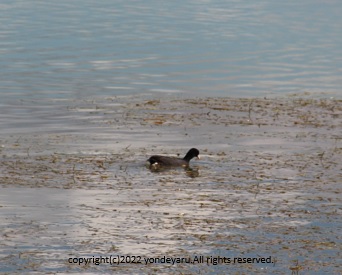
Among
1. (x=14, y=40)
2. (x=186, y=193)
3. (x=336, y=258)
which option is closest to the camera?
(x=336, y=258)

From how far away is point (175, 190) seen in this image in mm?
18406

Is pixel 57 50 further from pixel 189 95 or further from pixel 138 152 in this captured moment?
pixel 138 152

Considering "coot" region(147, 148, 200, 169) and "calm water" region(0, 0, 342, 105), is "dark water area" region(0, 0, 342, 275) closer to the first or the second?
"calm water" region(0, 0, 342, 105)

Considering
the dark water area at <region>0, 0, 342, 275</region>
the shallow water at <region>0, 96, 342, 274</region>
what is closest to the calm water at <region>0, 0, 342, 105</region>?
the dark water area at <region>0, 0, 342, 275</region>

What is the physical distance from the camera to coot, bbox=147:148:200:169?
19.9 meters

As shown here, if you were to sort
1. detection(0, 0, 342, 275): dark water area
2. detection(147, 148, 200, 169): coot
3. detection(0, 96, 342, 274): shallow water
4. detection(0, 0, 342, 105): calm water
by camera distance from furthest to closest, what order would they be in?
1. detection(0, 0, 342, 105): calm water
2. detection(147, 148, 200, 169): coot
3. detection(0, 0, 342, 275): dark water area
4. detection(0, 96, 342, 274): shallow water

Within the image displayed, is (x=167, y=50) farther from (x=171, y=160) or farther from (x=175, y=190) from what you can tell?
(x=175, y=190)

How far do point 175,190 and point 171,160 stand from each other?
2.03 metres

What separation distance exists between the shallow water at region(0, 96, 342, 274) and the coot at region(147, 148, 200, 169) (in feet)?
0.65

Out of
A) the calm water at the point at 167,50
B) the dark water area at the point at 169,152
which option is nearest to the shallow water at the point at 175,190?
the dark water area at the point at 169,152

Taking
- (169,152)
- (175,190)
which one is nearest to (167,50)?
(169,152)

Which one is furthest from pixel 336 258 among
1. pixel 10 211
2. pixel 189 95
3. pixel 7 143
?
pixel 189 95

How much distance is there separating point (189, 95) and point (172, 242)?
1567 cm

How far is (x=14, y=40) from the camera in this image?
4562 cm
